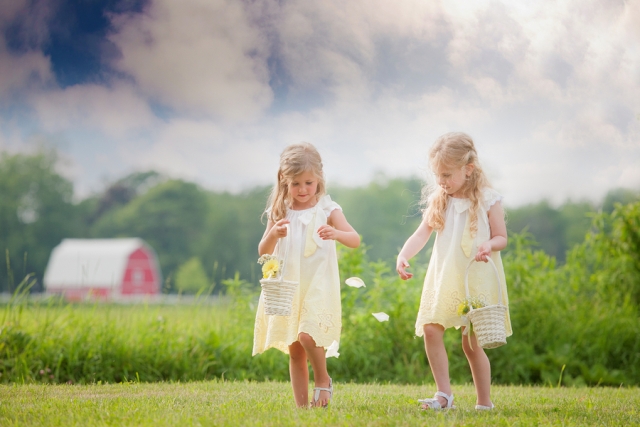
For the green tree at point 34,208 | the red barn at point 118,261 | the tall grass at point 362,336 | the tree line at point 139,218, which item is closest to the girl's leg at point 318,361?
the tall grass at point 362,336

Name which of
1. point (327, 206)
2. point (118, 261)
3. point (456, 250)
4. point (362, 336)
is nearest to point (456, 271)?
point (456, 250)

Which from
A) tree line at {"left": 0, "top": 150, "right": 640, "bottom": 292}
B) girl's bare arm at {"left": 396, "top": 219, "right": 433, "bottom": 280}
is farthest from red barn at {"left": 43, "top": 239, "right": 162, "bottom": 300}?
girl's bare arm at {"left": 396, "top": 219, "right": 433, "bottom": 280}

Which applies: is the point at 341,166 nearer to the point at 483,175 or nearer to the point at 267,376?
the point at 267,376

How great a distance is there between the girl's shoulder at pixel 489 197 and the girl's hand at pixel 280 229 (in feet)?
3.58

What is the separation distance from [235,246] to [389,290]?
101ft

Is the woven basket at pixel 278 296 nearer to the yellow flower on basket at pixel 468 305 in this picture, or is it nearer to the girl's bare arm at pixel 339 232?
the girl's bare arm at pixel 339 232

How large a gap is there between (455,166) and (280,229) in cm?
101

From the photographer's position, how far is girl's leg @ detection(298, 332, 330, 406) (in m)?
3.28

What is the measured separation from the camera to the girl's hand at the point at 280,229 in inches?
131

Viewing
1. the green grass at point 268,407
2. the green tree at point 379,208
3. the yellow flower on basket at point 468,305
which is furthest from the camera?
the green tree at point 379,208

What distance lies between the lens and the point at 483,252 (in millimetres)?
3211

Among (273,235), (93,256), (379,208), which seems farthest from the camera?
(93,256)

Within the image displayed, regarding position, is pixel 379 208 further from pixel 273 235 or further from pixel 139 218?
pixel 273 235

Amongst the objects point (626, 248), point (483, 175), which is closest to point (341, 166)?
point (626, 248)
